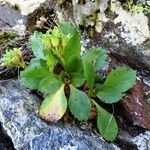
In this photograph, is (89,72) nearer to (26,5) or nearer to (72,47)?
(72,47)

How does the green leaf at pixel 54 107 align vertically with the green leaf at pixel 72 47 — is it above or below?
below

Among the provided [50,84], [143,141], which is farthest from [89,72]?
[143,141]

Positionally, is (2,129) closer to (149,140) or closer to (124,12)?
(149,140)

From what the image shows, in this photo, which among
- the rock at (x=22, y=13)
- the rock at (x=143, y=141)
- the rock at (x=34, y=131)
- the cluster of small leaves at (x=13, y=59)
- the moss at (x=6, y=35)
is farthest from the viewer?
the rock at (x=22, y=13)

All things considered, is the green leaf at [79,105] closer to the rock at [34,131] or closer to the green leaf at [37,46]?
the rock at [34,131]

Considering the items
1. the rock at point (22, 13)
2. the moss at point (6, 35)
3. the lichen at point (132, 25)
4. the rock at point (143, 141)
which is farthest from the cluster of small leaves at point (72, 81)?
the rock at point (22, 13)

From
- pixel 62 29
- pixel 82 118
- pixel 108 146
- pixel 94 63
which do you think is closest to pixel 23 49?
pixel 62 29
